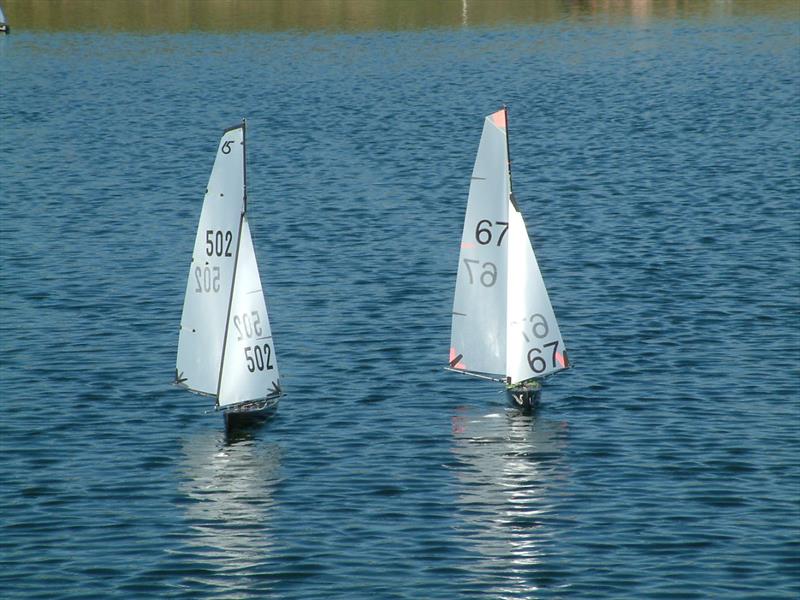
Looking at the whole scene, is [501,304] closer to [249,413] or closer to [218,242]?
[249,413]

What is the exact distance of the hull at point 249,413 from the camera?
135 feet

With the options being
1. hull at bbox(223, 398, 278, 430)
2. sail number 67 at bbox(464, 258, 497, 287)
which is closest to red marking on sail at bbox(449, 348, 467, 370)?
sail number 67 at bbox(464, 258, 497, 287)

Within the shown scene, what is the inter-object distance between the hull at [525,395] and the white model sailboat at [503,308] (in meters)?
0.03

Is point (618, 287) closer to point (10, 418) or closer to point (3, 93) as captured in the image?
point (10, 418)

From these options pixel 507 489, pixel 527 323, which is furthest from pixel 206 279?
pixel 507 489

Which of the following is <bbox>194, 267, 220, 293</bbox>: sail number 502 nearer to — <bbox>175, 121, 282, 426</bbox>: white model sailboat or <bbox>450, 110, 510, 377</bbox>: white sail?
<bbox>175, 121, 282, 426</bbox>: white model sailboat

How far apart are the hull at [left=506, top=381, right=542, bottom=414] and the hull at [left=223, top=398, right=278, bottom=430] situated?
6.57 meters

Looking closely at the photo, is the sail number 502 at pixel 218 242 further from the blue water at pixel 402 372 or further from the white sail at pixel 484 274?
the white sail at pixel 484 274

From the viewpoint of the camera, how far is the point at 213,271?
40250 mm

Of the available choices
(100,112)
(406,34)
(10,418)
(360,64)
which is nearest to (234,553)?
(10,418)

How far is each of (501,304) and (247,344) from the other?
7.01 metres

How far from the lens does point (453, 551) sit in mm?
33438

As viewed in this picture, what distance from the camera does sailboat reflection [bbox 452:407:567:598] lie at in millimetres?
32750

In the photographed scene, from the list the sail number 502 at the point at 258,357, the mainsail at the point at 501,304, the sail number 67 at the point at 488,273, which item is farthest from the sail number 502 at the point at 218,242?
the sail number 67 at the point at 488,273
